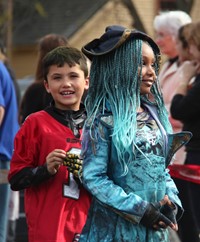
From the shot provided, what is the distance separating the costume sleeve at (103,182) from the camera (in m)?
4.23

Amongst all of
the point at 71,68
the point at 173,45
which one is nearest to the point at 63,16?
the point at 173,45

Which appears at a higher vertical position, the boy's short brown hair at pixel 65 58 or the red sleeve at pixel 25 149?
the boy's short brown hair at pixel 65 58

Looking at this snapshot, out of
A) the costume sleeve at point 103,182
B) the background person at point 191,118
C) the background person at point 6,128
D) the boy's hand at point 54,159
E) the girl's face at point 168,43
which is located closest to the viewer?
the costume sleeve at point 103,182

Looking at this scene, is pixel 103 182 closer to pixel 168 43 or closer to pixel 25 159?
pixel 25 159

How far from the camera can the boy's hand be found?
17.3ft

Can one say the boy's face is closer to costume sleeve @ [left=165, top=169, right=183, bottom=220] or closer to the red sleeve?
the red sleeve

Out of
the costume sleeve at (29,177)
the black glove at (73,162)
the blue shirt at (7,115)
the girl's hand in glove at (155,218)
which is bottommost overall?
the girl's hand in glove at (155,218)

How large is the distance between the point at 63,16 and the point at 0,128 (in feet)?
81.3

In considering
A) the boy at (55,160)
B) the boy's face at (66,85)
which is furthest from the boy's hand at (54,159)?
the boy's face at (66,85)

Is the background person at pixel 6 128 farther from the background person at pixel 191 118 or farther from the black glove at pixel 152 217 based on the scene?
the black glove at pixel 152 217

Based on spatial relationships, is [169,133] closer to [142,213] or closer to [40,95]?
[142,213]

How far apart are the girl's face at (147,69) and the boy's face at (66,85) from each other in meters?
1.15

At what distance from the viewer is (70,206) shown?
213 inches

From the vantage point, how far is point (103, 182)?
4.27m
